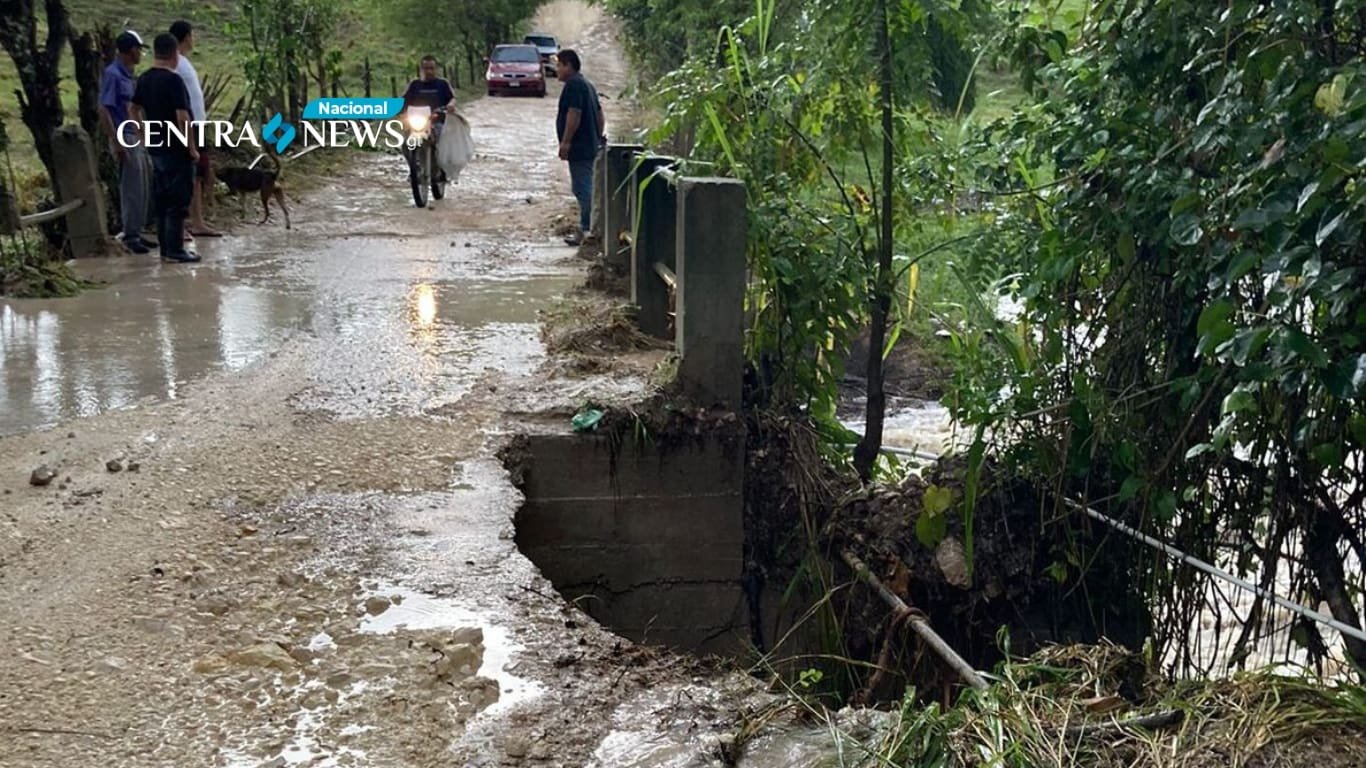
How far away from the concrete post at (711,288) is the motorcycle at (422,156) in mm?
9975

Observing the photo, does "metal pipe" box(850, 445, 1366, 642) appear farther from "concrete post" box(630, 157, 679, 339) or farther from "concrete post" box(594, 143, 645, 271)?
"concrete post" box(594, 143, 645, 271)

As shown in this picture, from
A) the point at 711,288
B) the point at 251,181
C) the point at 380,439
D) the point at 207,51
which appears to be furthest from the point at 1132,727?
the point at 207,51

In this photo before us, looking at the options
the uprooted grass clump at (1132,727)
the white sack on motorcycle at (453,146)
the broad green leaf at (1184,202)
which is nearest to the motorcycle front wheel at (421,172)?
the white sack on motorcycle at (453,146)

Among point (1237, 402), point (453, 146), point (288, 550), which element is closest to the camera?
point (1237, 402)

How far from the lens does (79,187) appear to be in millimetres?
11500

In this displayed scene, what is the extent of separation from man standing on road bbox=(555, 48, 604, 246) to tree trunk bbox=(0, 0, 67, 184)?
429cm

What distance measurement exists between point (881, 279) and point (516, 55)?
109 ft

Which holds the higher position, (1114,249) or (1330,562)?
(1114,249)

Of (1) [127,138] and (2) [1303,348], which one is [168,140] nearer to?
(1) [127,138]

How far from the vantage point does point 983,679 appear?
3.71 meters

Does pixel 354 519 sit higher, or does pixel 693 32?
pixel 693 32

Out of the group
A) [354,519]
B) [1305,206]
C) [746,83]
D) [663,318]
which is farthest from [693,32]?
[1305,206]

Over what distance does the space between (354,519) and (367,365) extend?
261 centimetres

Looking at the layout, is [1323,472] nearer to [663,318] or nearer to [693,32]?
[663,318]
